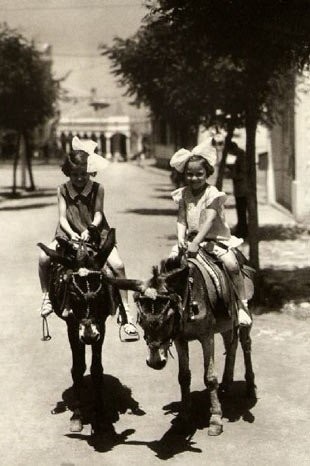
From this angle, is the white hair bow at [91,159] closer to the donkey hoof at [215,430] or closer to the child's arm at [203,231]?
the child's arm at [203,231]

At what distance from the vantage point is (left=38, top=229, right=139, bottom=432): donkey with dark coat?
6.25m

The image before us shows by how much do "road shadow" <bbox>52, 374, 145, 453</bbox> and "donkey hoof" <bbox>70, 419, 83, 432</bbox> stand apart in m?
0.05

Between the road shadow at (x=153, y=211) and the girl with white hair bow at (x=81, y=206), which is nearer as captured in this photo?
the girl with white hair bow at (x=81, y=206)

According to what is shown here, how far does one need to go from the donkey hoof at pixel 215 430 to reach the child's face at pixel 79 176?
7.80 ft

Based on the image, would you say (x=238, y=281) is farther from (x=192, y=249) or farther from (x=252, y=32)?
(x=252, y=32)

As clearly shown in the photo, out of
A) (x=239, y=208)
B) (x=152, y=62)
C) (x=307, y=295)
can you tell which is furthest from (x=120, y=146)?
(x=307, y=295)

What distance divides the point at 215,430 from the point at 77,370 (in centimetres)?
129

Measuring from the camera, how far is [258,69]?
12.4 metres

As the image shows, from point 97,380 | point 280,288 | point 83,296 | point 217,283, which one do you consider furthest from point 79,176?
point 280,288

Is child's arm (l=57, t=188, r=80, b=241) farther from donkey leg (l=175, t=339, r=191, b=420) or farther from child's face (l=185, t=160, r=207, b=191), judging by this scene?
donkey leg (l=175, t=339, r=191, b=420)

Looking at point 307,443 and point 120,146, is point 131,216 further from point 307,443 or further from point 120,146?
point 120,146

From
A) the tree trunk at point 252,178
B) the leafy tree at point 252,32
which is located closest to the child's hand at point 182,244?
the leafy tree at point 252,32

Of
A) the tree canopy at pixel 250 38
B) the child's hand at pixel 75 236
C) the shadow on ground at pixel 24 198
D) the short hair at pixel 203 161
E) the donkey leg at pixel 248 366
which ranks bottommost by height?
the shadow on ground at pixel 24 198

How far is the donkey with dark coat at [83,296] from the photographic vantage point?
20.5 feet
